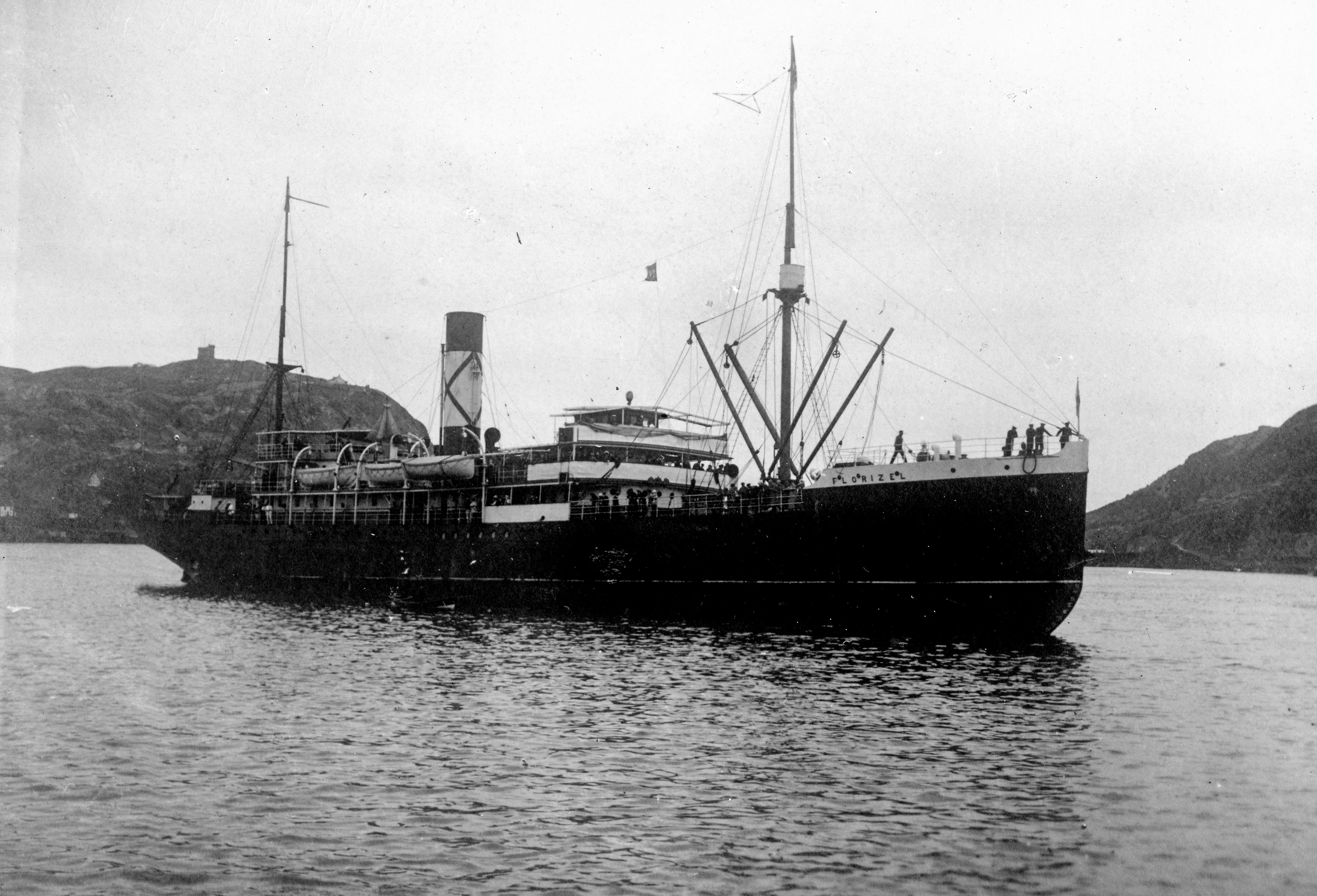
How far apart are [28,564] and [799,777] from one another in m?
80.6

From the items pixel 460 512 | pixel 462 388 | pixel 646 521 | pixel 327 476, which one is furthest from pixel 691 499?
pixel 327 476

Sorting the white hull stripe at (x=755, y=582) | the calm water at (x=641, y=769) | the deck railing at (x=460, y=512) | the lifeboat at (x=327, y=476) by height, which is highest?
the lifeboat at (x=327, y=476)

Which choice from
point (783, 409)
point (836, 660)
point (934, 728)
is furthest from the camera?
point (783, 409)

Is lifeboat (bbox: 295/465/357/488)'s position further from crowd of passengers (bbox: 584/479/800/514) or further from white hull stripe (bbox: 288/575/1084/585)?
crowd of passengers (bbox: 584/479/800/514)

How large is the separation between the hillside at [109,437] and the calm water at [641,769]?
10527cm

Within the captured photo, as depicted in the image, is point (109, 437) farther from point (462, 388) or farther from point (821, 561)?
point (821, 561)

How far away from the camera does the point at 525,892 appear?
9898 mm

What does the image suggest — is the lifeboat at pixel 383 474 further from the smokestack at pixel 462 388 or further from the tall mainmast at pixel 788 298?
the tall mainmast at pixel 788 298

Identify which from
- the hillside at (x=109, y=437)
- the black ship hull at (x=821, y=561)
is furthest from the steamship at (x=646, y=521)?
the hillside at (x=109, y=437)

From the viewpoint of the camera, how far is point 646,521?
36188 mm

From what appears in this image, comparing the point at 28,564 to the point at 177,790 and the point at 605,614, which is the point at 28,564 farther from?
the point at 177,790

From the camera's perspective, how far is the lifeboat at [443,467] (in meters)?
43.1

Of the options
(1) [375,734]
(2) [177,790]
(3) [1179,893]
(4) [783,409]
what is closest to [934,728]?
(3) [1179,893]

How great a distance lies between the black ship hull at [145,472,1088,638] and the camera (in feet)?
97.7
